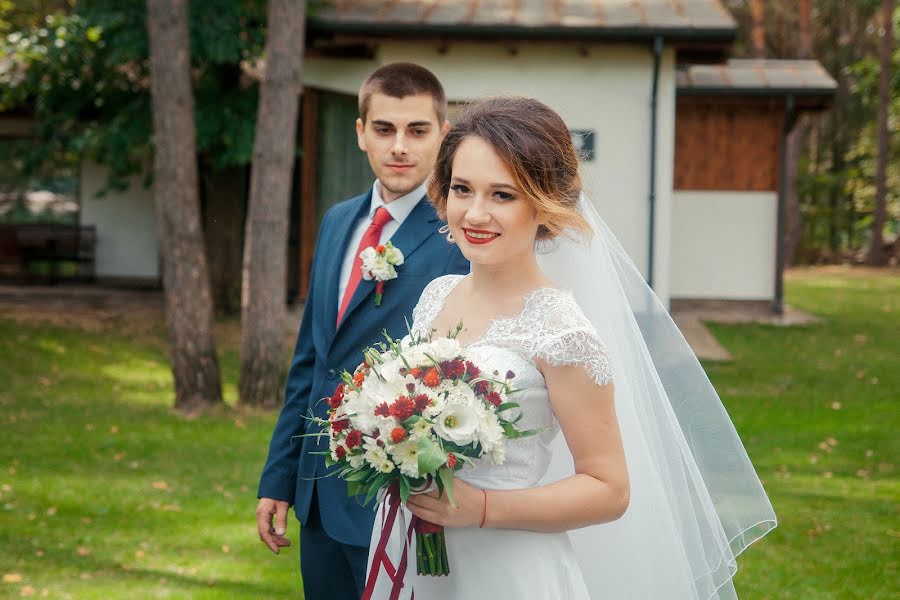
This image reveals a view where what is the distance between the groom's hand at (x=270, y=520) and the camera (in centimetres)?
331

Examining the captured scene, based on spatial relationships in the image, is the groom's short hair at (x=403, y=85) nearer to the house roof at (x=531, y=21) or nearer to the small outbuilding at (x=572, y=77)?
the small outbuilding at (x=572, y=77)

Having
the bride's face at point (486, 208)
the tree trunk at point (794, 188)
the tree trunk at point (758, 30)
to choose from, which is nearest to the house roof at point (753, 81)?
the tree trunk at point (758, 30)

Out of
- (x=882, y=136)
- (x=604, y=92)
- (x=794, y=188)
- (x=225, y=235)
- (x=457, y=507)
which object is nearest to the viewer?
(x=457, y=507)

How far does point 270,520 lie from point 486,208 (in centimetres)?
139

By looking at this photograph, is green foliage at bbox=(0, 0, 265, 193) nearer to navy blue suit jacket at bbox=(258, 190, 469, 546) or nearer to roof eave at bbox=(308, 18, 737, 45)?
roof eave at bbox=(308, 18, 737, 45)

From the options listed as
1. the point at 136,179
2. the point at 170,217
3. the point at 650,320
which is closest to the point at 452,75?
the point at 170,217

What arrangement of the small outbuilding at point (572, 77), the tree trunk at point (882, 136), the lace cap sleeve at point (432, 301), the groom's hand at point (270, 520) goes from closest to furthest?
the lace cap sleeve at point (432, 301)
the groom's hand at point (270, 520)
the small outbuilding at point (572, 77)
the tree trunk at point (882, 136)

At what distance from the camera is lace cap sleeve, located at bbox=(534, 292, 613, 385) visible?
239 centimetres

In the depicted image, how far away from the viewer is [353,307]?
128 inches

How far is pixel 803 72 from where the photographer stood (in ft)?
56.6

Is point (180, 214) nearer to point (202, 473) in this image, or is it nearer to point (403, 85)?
point (202, 473)

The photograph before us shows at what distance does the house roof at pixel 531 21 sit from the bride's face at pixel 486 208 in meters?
11.3

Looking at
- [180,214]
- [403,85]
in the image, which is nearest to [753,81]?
[180,214]

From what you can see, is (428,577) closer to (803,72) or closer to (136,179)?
(803,72)
